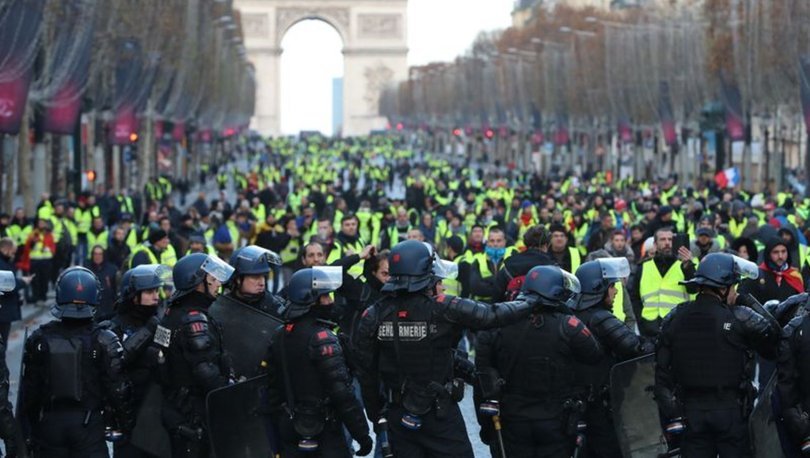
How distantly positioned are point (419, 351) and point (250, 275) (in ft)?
3.70

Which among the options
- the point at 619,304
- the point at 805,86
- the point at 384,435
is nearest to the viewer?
the point at 384,435

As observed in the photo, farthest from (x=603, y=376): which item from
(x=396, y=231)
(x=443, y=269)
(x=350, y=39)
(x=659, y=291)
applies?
(x=350, y=39)

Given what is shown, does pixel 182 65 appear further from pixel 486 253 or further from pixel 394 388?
pixel 394 388

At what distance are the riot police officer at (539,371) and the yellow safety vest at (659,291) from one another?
413 centimetres

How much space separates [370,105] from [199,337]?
519ft

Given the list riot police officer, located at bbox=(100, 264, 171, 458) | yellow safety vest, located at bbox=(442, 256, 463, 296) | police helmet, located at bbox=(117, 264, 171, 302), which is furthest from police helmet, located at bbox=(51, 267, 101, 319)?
yellow safety vest, located at bbox=(442, 256, 463, 296)

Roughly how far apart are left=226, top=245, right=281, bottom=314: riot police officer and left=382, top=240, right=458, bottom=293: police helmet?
81 centimetres

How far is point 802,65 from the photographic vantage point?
37.6 metres

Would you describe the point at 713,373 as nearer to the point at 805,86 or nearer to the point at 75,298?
the point at 75,298

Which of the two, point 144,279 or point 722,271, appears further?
point 144,279

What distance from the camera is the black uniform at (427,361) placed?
29.4 feet

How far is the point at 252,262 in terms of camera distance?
382 inches

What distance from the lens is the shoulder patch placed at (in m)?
9.12

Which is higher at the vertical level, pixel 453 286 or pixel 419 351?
pixel 419 351
